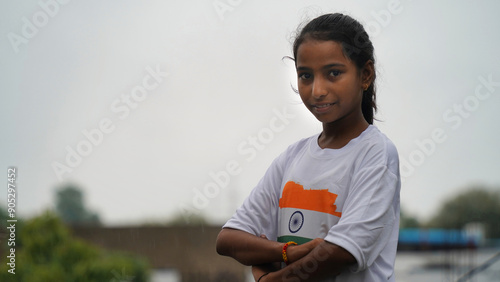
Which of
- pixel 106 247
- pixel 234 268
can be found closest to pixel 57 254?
pixel 106 247

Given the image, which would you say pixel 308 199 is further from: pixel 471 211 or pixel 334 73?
pixel 471 211

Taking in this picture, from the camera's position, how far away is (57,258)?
22.4 meters

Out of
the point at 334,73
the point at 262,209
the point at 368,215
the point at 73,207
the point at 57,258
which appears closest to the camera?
the point at 368,215

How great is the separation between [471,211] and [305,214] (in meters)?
24.9

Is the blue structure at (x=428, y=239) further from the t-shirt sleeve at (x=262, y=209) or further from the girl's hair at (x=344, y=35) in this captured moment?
the girl's hair at (x=344, y=35)

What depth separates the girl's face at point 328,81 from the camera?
141 centimetres

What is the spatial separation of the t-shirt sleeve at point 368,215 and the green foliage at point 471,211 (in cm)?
2285

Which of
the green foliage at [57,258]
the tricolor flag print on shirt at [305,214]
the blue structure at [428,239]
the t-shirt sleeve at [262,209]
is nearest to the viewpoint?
the tricolor flag print on shirt at [305,214]

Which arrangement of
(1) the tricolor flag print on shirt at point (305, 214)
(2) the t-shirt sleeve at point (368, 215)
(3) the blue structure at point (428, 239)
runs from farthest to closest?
1. (3) the blue structure at point (428, 239)
2. (1) the tricolor flag print on shirt at point (305, 214)
3. (2) the t-shirt sleeve at point (368, 215)

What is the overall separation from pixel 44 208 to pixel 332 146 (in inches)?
868

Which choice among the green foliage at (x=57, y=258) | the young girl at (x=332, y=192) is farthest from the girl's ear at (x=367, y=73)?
the green foliage at (x=57, y=258)

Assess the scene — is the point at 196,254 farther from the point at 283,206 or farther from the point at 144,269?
the point at 283,206

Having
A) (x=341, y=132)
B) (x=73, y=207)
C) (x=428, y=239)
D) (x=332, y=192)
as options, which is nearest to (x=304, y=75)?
(x=341, y=132)

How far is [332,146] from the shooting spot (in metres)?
1.49
